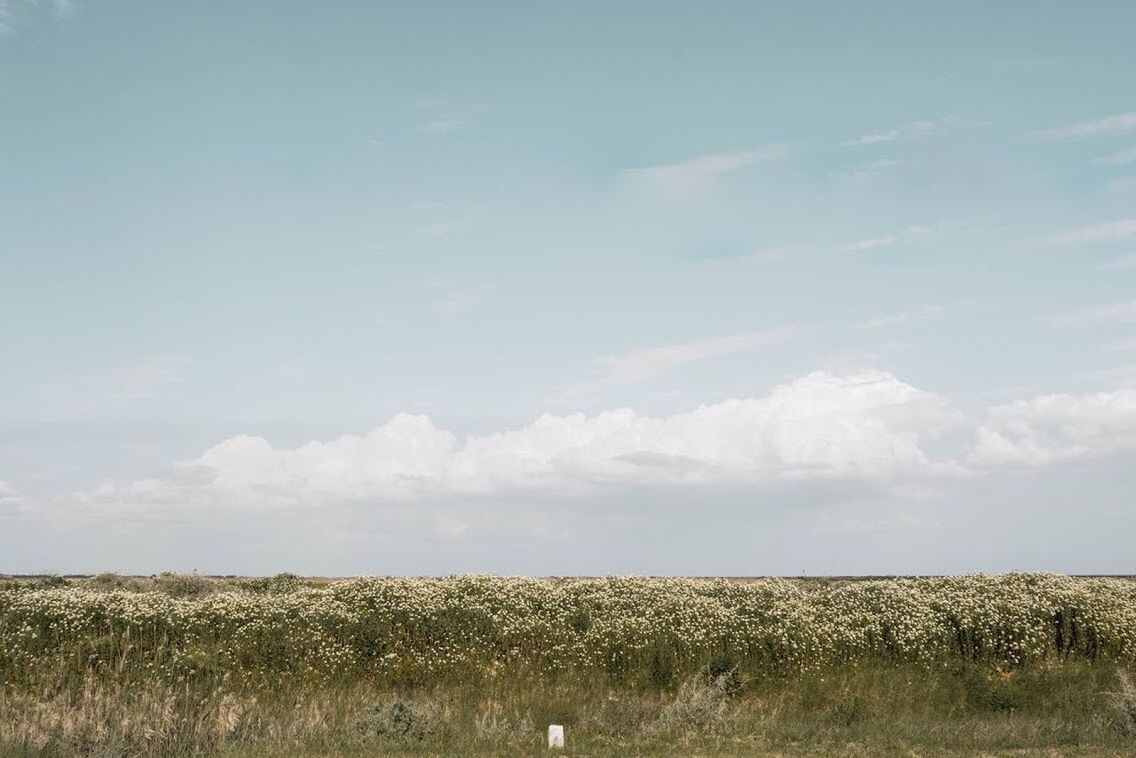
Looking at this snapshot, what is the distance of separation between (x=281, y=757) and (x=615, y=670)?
9.20 metres

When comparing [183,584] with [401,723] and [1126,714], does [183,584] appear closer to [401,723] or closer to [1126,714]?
Answer: [401,723]

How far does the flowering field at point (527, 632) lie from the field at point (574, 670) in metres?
0.06

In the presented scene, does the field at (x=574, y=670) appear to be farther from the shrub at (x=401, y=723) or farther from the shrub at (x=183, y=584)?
the shrub at (x=183, y=584)

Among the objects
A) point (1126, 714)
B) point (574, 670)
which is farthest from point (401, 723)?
point (1126, 714)

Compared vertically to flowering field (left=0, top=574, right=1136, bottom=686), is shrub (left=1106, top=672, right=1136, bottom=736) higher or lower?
lower

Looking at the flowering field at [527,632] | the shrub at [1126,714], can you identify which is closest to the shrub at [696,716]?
the flowering field at [527,632]

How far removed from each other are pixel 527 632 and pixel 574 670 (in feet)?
5.67

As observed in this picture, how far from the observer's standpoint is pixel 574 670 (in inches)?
842

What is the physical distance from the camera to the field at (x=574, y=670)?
51.8 feet

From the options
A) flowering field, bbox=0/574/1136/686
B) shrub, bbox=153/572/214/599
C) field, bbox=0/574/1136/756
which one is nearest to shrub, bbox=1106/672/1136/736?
field, bbox=0/574/1136/756

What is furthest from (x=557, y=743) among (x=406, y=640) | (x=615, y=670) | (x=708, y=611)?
(x=708, y=611)

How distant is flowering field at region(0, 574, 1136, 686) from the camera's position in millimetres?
21453

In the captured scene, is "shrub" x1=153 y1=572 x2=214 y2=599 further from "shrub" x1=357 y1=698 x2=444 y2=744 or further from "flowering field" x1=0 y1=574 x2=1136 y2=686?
"shrub" x1=357 y1=698 x2=444 y2=744

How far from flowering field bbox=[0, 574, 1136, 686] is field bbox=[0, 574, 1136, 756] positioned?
6cm
